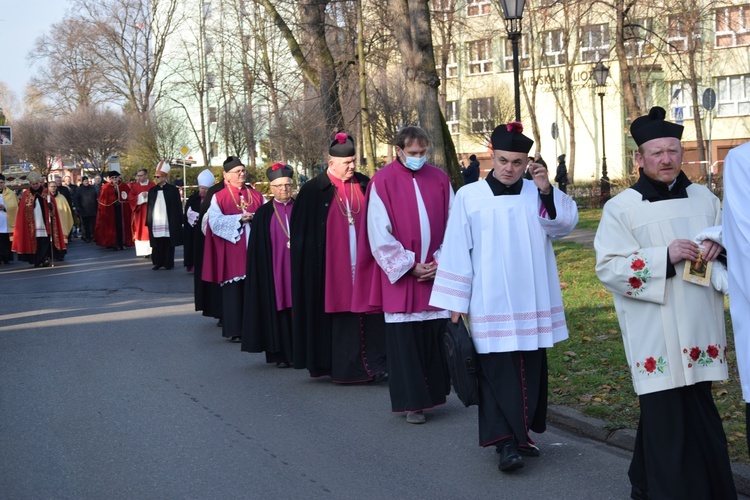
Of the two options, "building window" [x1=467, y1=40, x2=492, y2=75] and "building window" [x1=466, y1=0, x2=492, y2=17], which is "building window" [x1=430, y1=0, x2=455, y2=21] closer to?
"building window" [x1=466, y1=0, x2=492, y2=17]

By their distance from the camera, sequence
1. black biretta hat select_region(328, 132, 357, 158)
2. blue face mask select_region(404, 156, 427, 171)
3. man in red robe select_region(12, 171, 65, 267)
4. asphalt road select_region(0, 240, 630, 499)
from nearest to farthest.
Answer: asphalt road select_region(0, 240, 630, 499)
blue face mask select_region(404, 156, 427, 171)
black biretta hat select_region(328, 132, 357, 158)
man in red robe select_region(12, 171, 65, 267)

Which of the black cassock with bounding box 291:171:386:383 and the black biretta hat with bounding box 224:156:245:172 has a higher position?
the black biretta hat with bounding box 224:156:245:172

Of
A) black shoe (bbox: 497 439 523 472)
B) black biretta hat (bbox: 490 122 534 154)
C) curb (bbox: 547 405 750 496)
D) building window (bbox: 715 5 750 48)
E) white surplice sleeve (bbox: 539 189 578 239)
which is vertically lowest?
curb (bbox: 547 405 750 496)

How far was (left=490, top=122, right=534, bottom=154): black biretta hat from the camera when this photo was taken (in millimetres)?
6469

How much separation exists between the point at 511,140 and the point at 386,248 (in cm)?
176

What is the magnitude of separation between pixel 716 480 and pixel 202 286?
903 centimetres

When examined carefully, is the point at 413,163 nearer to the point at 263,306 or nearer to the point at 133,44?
the point at 263,306

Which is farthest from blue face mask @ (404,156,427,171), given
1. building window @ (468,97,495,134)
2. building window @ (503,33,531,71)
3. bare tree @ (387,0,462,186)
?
building window @ (503,33,531,71)

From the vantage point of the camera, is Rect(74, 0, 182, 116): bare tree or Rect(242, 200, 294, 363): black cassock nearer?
Rect(242, 200, 294, 363): black cassock

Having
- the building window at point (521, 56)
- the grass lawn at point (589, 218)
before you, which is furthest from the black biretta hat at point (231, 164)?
the building window at point (521, 56)

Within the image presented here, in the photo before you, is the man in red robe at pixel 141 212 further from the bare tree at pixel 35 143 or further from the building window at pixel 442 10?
the bare tree at pixel 35 143

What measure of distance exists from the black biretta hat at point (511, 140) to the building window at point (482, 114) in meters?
48.0

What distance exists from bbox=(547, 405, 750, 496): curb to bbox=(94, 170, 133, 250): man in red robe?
76.4 feet

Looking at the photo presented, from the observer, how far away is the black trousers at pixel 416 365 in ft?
25.7
